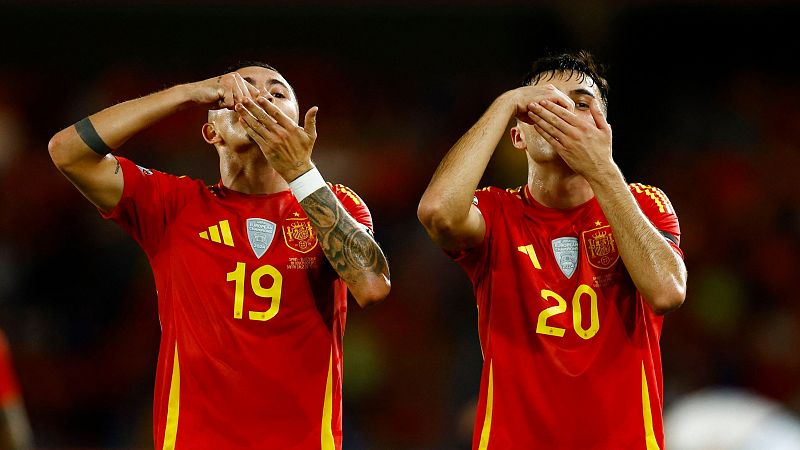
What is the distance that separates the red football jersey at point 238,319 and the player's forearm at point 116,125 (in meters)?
0.18

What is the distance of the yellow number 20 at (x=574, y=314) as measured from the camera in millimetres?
4059

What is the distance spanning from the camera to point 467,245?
4141 mm

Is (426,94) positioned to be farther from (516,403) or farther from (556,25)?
(516,403)

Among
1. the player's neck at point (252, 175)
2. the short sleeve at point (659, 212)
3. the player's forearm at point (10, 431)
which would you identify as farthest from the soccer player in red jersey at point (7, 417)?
the short sleeve at point (659, 212)

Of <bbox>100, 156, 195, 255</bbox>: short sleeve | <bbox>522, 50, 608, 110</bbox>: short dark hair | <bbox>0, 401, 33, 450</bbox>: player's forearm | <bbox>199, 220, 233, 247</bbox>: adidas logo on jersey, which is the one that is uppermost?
<bbox>522, 50, 608, 110</bbox>: short dark hair

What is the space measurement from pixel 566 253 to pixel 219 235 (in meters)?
1.34

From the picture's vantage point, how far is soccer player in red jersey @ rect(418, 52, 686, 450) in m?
3.98

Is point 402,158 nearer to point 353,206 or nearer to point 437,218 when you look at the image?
point 353,206

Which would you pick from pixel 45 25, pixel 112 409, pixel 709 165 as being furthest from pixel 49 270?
pixel 709 165

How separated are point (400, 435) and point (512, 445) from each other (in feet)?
18.0

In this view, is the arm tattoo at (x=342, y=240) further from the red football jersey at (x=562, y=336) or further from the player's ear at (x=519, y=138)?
the player's ear at (x=519, y=138)

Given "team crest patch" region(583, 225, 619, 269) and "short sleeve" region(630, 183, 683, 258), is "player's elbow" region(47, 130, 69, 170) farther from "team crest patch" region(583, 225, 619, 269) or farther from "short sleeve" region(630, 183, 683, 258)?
"short sleeve" region(630, 183, 683, 258)

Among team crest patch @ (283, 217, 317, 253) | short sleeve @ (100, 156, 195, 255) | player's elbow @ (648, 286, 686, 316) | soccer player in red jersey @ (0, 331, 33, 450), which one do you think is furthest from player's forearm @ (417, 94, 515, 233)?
soccer player in red jersey @ (0, 331, 33, 450)

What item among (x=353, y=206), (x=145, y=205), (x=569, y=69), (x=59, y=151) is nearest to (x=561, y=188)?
(x=569, y=69)
